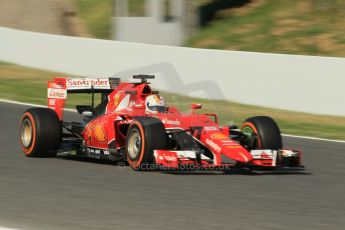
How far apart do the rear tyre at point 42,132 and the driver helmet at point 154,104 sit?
1284mm

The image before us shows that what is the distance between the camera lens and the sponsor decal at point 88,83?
41.5ft

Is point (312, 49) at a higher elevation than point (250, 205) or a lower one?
higher

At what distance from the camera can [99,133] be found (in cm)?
1164

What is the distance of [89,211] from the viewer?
8.16m

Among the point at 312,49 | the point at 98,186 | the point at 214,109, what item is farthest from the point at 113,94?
the point at 312,49

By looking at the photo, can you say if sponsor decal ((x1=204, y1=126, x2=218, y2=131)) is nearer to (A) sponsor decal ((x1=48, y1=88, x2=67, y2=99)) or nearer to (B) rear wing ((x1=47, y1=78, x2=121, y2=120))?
(B) rear wing ((x1=47, y1=78, x2=121, y2=120))

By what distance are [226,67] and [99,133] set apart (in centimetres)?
919

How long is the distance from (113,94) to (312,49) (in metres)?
15.4

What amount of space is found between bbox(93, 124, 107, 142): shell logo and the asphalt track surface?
1.16 ft

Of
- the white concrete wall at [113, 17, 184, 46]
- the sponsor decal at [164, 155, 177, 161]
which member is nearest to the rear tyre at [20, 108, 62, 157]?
the sponsor decal at [164, 155, 177, 161]

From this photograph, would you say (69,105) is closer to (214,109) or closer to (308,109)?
(308,109)

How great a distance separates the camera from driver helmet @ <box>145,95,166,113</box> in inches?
451

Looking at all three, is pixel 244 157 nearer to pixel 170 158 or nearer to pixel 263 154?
pixel 263 154

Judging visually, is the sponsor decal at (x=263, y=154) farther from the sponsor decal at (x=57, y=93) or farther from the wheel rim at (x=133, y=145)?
the sponsor decal at (x=57, y=93)
